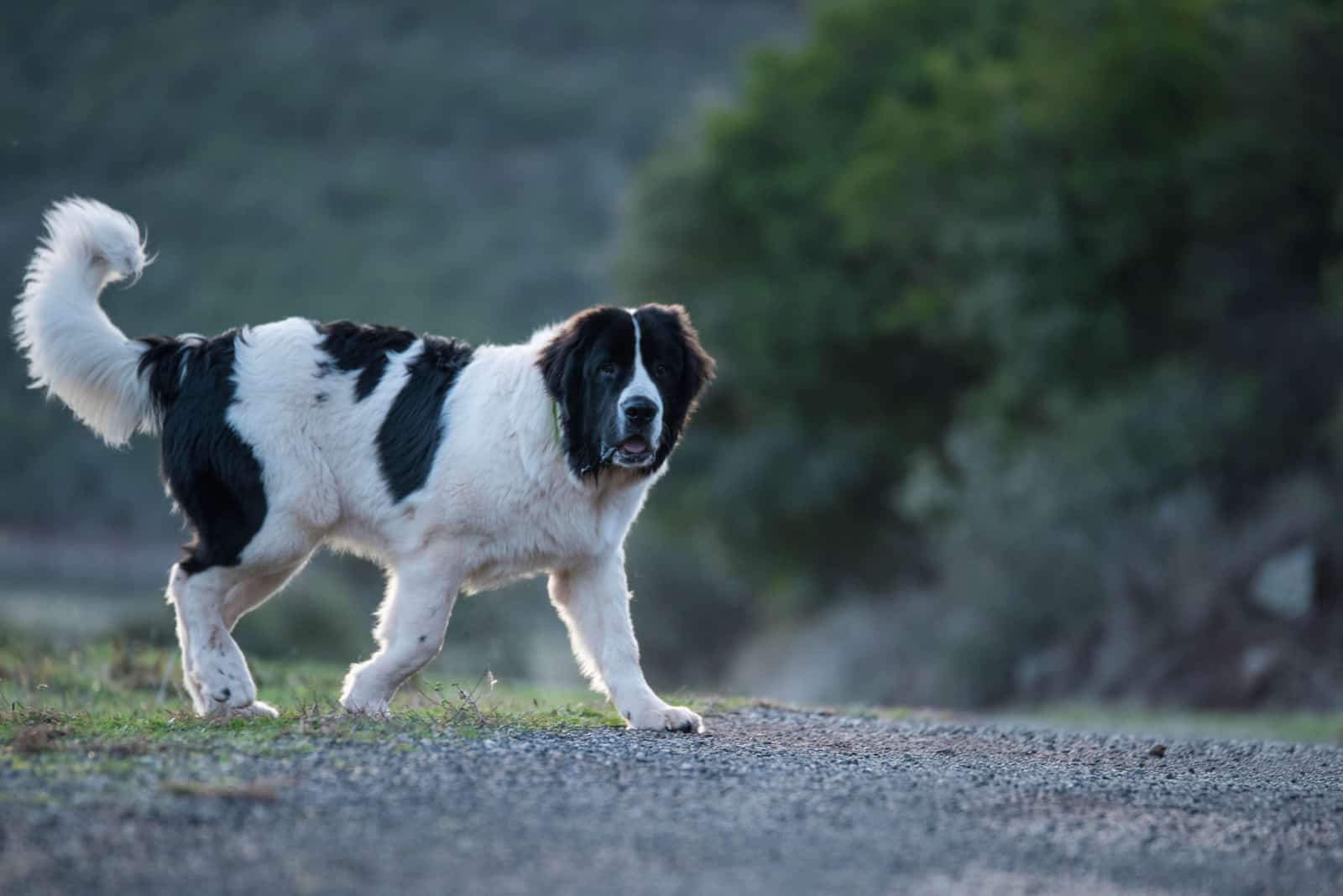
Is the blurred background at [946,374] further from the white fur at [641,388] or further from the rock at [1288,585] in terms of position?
the white fur at [641,388]

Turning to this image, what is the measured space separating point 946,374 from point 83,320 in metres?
25.0

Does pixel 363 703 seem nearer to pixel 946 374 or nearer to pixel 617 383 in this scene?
pixel 617 383

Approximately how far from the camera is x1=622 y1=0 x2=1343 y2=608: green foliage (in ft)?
72.3

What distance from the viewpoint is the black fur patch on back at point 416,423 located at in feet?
25.2

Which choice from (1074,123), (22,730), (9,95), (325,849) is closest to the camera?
(325,849)

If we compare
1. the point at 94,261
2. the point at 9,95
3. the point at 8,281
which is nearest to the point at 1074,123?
the point at 94,261

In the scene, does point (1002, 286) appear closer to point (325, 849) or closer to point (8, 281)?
point (325, 849)

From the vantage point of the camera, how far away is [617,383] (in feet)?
24.8

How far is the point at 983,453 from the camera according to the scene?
2477cm

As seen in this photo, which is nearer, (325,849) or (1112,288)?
(325,849)

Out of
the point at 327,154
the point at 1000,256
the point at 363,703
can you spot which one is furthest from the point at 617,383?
the point at 327,154

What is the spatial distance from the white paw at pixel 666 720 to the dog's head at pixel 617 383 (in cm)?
117

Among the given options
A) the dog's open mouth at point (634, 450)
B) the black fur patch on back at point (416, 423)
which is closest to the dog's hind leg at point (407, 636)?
the black fur patch on back at point (416, 423)

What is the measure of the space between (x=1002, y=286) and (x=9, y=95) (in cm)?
4686
